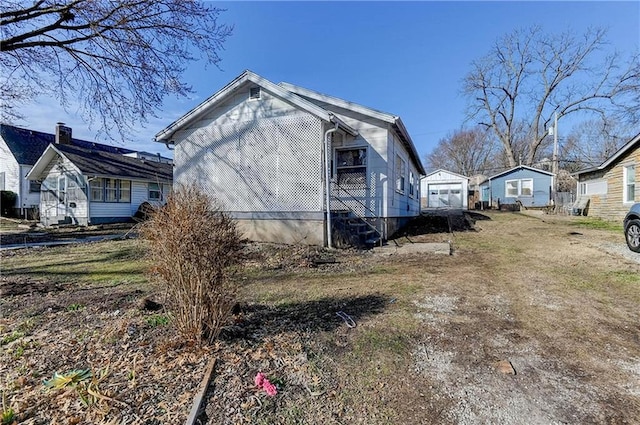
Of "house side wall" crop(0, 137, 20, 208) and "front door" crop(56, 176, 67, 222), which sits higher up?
"house side wall" crop(0, 137, 20, 208)

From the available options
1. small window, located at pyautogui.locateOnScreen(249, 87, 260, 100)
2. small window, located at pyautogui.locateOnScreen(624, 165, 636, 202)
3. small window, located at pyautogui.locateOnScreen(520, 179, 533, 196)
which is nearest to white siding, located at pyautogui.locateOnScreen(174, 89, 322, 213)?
small window, located at pyautogui.locateOnScreen(249, 87, 260, 100)

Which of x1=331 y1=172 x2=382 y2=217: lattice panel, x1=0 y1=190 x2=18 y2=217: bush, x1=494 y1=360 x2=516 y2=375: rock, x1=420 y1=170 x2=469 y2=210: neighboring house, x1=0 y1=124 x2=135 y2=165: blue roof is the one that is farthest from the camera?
x1=420 y1=170 x2=469 y2=210: neighboring house

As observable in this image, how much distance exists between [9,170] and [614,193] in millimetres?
37654

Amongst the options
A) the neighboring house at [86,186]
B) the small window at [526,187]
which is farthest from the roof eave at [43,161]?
the small window at [526,187]

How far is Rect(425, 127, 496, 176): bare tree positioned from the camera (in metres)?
47.5

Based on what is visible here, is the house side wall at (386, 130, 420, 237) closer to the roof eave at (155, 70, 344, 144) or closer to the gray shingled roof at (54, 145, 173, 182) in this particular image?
the roof eave at (155, 70, 344, 144)

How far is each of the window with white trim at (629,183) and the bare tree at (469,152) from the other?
3379 centimetres

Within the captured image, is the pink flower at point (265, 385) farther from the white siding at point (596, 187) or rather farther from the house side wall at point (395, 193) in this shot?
the white siding at point (596, 187)

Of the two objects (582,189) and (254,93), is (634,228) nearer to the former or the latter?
(254,93)

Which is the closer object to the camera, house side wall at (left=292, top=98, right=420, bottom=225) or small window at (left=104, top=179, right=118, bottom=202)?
house side wall at (left=292, top=98, right=420, bottom=225)

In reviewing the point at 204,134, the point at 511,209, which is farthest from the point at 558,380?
the point at 511,209

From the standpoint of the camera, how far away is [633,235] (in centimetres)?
744

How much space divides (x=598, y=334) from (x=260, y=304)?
12.7ft

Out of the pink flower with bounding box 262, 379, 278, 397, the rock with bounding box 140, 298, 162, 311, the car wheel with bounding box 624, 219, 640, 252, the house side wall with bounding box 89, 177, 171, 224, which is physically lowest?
the pink flower with bounding box 262, 379, 278, 397
